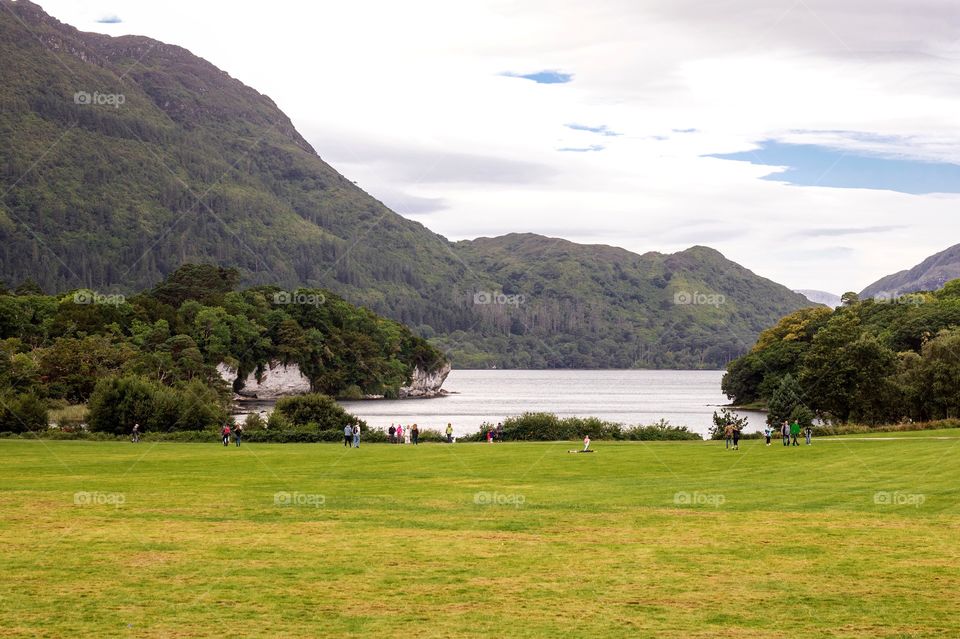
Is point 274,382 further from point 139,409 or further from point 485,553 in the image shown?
point 485,553

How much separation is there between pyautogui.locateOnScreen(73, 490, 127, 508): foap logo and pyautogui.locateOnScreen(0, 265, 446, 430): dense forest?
42489 mm

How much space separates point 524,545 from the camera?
23.9m

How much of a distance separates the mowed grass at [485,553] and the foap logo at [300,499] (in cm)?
21

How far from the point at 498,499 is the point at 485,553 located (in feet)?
31.8

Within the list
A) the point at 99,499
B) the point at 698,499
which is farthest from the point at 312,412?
the point at 698,499

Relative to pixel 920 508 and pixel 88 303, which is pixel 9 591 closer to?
pixel 920 508

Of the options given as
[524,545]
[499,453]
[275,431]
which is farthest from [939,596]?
[275,431]

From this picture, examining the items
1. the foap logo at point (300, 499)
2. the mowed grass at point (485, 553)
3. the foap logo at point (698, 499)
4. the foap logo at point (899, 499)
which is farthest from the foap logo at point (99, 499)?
the foap logo at point (899, 499)

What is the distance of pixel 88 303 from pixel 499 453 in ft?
357

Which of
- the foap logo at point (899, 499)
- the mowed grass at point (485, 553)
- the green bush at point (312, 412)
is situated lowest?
the mowed grass at point (485, 553)

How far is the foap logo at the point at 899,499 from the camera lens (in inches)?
1194

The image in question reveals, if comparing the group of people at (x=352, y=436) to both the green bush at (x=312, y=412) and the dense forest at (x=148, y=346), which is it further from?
the dense forest at (x=148, y=346)

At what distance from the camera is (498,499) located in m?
32.5

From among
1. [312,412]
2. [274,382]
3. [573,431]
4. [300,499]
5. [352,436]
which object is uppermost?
[274,382]
